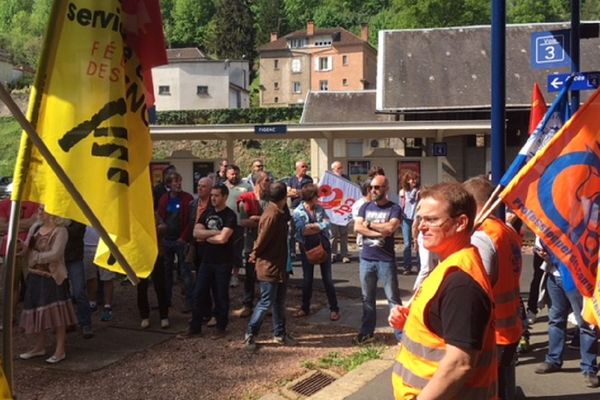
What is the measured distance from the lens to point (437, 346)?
286cm

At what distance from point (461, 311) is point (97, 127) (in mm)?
1771

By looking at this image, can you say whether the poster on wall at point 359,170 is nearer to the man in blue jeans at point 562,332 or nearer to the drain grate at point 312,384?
the man in blue jeans at point 562,332

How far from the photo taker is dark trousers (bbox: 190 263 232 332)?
7.80 meters

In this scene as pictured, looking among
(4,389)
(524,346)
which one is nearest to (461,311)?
(4,389)

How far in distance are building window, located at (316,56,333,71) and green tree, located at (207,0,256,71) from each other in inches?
845

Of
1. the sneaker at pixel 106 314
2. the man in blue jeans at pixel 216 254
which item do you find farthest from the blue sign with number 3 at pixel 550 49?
the sneaker at pixel 106 314

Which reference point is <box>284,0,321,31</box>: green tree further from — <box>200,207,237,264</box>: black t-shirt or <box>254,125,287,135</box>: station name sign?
<box>200,207,237,264</box>: black t-shirt

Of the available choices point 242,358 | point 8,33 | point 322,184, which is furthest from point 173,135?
point 8,33

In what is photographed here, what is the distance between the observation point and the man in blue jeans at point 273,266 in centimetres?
746

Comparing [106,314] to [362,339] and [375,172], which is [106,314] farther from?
[375,172]

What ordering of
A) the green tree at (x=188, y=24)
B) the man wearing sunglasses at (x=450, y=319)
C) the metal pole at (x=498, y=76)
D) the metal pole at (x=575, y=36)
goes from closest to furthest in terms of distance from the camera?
1. the man wearing sunglasses at (x=450, y=319)
2. the metal pole at (x=498, y=76)
3. the metal pole at (x=575, y=36)
4. the green tree at (x=188, y=24)

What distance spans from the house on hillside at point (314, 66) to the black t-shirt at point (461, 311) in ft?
278

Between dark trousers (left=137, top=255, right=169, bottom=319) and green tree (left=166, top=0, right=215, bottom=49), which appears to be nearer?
dark trousers (left=137, top=255, right=169, bottom=319)

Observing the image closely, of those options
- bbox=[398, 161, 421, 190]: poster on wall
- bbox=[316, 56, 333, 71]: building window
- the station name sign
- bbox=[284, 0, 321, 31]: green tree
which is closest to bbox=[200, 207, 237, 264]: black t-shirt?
bbox=[398, 161, 421, 190]: poster on wall
